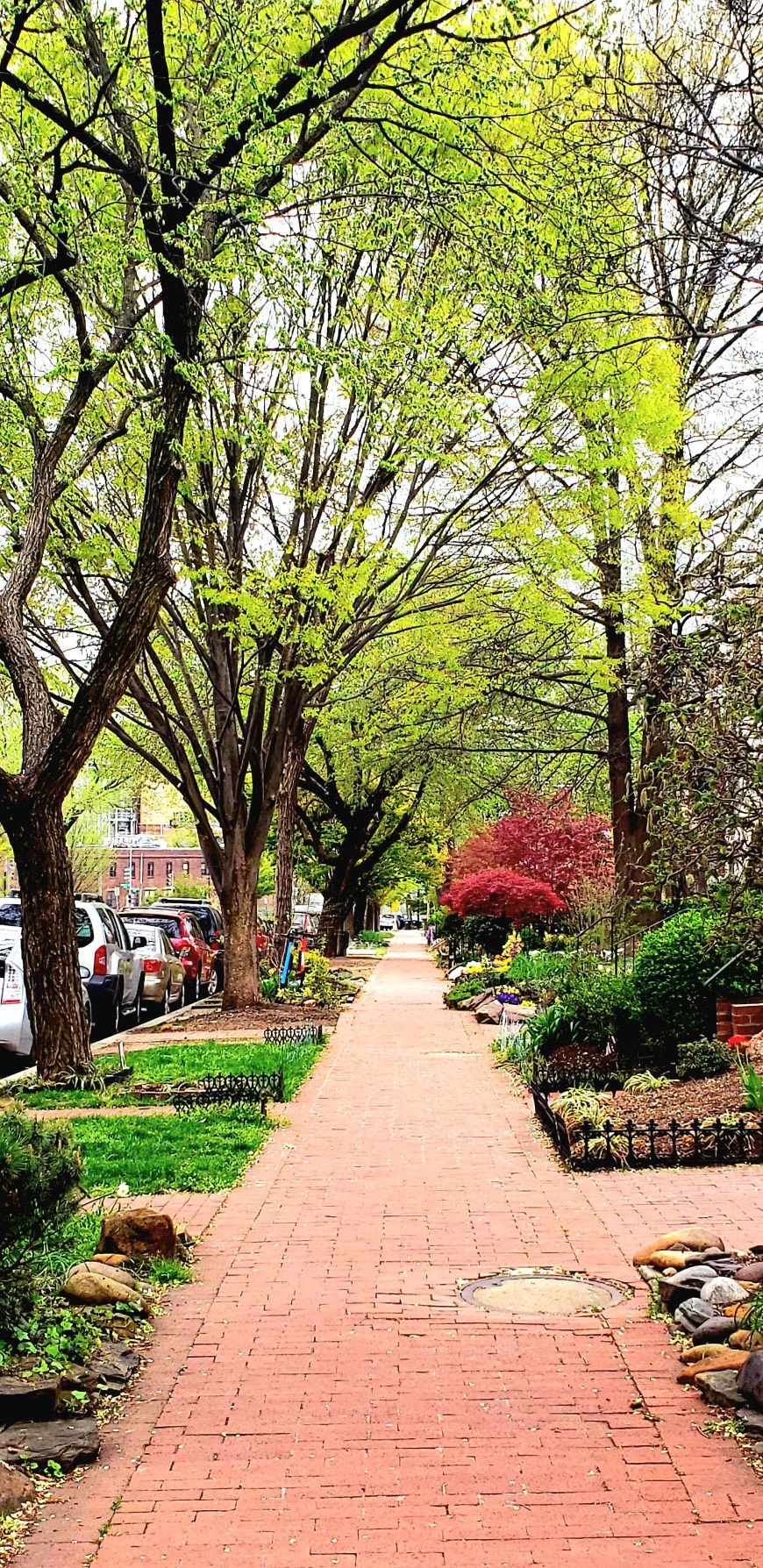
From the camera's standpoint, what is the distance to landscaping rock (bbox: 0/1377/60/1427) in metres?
4.75

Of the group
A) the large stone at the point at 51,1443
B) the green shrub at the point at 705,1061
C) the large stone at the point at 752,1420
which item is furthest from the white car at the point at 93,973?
the large stone at the point at 752,1420

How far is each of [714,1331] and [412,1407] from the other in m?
1.40

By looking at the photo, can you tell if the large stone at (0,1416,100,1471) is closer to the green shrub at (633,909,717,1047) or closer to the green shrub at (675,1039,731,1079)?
the green shrub at (675,1039,731,1079)

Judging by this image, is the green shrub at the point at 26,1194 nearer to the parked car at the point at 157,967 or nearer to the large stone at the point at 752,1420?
the large stone at the point at 752,1420

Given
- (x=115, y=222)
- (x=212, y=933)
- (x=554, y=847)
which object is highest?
(x=115, y=222)

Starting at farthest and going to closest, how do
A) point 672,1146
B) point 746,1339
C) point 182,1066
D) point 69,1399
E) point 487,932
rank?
point 487,932, point 182,1066, point 672,1146, point 746,1339, point 69,1399

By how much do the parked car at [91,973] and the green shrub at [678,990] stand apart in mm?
5871

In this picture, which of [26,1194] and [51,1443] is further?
[26,1194]

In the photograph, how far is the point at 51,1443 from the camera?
15.1 feet

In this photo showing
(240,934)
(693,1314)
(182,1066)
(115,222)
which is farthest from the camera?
(240,934)

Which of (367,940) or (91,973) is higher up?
(91,973)

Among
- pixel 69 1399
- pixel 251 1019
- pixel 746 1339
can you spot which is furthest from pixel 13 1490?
pixel 251 1019

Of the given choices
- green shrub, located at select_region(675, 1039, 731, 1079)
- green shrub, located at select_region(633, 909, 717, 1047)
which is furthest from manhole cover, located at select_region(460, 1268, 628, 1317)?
green shrub, located at select_region(633, 909, 717, 1047)

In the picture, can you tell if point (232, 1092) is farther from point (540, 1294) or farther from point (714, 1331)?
point (714, 1331)
